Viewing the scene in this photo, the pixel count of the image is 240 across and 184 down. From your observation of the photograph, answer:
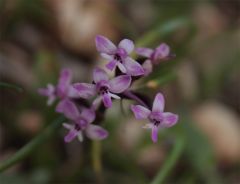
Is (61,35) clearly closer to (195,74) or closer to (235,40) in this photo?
(195,74)

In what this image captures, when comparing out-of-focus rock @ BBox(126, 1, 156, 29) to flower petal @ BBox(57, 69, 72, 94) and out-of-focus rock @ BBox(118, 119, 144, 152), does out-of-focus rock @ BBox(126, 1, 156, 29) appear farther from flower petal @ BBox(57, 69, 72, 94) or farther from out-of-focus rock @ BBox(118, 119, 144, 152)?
flower petal @ BBox(57, 69, 72, 94)

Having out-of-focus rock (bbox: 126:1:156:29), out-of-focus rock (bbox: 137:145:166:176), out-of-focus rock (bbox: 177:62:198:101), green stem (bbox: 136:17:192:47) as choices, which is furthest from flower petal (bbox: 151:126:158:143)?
out-of-focus rock (bbox: 126:1:156:29)

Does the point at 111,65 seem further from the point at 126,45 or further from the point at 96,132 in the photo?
the point at 96,132

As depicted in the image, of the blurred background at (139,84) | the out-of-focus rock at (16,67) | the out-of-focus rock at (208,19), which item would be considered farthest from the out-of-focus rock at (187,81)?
the out-of-focus rock at (16,67)

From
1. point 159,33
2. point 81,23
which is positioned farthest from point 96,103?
point 81,23

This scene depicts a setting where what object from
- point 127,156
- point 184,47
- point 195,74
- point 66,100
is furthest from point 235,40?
point 66,100

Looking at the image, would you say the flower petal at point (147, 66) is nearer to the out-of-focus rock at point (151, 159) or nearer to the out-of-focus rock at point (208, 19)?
the out-of-focus rock at point (151, 159)
